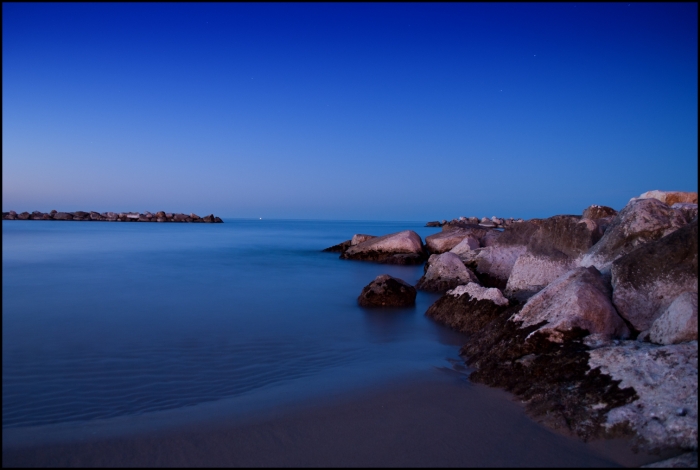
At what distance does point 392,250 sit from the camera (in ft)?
63.8

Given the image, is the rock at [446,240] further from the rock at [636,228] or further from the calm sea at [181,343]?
the rock at [636,228]

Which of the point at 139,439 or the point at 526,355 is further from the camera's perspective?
the point at 526,355

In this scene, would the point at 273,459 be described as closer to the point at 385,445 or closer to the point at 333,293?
the point at 385,445

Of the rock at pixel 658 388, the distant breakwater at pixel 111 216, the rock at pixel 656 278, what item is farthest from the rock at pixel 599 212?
the distant breakwater at pixel 111 216

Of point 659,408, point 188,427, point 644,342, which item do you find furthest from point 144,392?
point 644,342

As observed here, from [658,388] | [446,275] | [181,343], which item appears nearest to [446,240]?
[446,275]

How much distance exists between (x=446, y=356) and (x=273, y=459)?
339 centimetres

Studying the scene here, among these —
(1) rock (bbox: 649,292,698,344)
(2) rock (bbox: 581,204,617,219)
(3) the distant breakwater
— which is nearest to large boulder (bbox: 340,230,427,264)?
(2) rock (bbox: 581,204,617,219)

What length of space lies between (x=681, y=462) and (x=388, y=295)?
6.74 metres

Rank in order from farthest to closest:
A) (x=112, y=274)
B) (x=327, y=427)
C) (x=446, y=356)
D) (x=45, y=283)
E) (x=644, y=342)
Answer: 1. (x=112, y=274)
2. (x=45, y=283)
3. (x=446, y=356)
4. (x=644, y=342)
5. (x=327, y=427)

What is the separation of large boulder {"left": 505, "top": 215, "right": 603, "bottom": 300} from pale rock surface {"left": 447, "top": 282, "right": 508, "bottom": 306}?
857mm

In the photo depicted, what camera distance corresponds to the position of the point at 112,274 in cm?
1325

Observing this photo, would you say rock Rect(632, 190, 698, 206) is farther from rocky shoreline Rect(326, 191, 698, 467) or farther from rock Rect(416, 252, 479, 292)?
rock Rect(416, 252, 479, 292)

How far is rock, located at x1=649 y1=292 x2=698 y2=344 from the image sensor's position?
4.36 m
